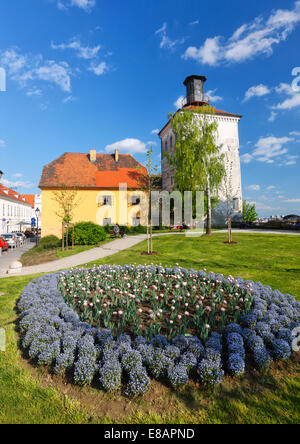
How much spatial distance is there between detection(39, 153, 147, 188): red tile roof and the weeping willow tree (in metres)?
9.83

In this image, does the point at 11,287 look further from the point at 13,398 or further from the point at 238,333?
the point at 238,333

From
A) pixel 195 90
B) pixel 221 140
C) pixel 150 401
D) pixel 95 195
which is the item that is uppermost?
pixel 195 90

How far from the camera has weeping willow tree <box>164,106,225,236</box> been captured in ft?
61.1

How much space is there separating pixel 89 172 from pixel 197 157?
17.4 m

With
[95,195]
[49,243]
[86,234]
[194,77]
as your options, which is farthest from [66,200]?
[194,77]

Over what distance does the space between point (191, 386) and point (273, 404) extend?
0.95 m

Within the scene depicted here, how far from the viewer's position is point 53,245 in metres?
20.3

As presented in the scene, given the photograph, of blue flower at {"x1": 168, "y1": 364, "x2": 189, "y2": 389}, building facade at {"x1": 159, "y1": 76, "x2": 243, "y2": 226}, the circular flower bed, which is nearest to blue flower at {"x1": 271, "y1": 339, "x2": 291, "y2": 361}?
the circular flower bed

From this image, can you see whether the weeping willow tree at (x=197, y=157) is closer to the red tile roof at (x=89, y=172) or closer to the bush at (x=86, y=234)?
the bush at (x=86, y=234)

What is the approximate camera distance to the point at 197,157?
19109 mm

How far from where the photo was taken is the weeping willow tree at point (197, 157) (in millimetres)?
18609

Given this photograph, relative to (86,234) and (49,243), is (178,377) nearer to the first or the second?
(86,234)

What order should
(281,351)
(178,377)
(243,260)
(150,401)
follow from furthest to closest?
(243,260) < (281,351) < (178,377) < (150,401)
